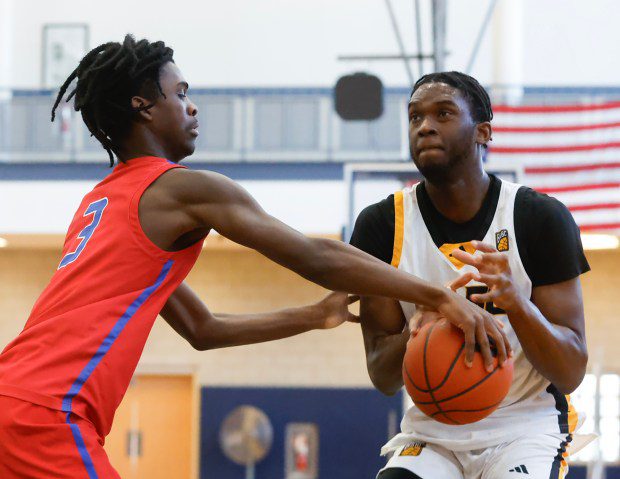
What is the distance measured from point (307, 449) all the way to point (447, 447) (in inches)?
380

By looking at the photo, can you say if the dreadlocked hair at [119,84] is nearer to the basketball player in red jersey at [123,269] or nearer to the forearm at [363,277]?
the basketball player in red jersey at [123,269]

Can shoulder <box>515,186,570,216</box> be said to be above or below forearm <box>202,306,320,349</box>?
above

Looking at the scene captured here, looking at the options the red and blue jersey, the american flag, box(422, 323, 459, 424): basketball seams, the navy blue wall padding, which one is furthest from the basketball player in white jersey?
the navy blue wall padding

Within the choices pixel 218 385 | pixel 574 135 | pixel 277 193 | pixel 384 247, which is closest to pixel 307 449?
pixel 218 385

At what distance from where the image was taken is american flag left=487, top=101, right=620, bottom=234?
10516 millimetres

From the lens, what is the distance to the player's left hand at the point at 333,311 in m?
3.69

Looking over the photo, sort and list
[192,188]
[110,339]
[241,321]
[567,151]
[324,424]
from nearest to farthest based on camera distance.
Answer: [110,339] < [192,188] < [241,321] < [567,151] < [324,424]

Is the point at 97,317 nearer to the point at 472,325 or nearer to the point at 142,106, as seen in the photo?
the point at 142,106

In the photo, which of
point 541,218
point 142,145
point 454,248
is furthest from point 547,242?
point 142,145

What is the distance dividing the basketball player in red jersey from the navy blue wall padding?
980cm

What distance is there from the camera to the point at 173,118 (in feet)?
10.3

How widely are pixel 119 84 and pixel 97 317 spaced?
81cm

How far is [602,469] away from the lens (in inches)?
485

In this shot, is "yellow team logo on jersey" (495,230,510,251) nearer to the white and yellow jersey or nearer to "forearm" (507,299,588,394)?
the white and yellow jersey
